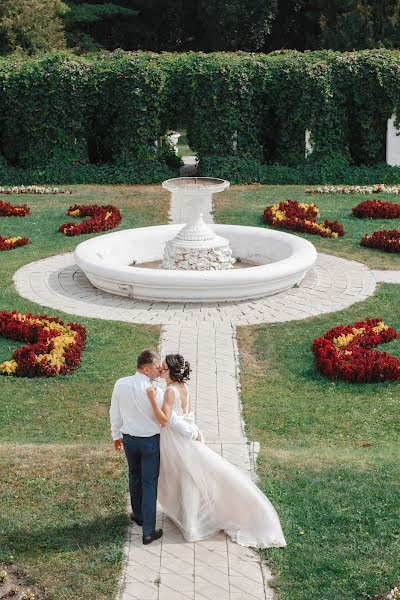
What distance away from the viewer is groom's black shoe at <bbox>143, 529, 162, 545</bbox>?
6.99m

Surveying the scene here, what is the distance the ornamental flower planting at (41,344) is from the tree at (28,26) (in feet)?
78.1

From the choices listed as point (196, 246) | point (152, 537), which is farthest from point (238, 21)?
point (152, 537)

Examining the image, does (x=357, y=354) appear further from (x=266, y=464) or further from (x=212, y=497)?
(x=212, y=497)

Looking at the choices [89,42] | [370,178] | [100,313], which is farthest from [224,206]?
[89,42]

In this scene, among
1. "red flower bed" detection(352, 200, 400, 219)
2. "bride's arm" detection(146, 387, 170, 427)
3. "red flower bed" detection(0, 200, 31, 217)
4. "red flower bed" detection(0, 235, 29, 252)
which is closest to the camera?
"bride's arm" detection(146, 387, 170, 427)

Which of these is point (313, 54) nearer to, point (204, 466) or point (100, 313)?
point (100, 313)

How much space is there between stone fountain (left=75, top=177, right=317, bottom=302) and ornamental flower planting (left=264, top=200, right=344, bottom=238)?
1.94 metres

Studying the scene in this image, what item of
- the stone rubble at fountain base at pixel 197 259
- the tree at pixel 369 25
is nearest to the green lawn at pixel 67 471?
the stone rubble at fountain base at pixel 197 259

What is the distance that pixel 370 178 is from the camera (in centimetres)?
2553

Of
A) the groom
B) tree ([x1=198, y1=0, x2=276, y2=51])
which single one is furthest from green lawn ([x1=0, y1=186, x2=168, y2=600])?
tree ([x1=198, y1=0, x2=276, y2=51])

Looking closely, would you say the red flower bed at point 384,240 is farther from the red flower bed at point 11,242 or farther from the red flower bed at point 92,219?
the red flower bed at point 11,242

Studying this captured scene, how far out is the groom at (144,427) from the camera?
6.91m

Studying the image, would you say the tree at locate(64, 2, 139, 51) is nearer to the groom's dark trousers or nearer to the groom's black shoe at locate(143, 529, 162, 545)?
the groom's dark trousers

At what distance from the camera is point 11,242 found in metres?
17.9
